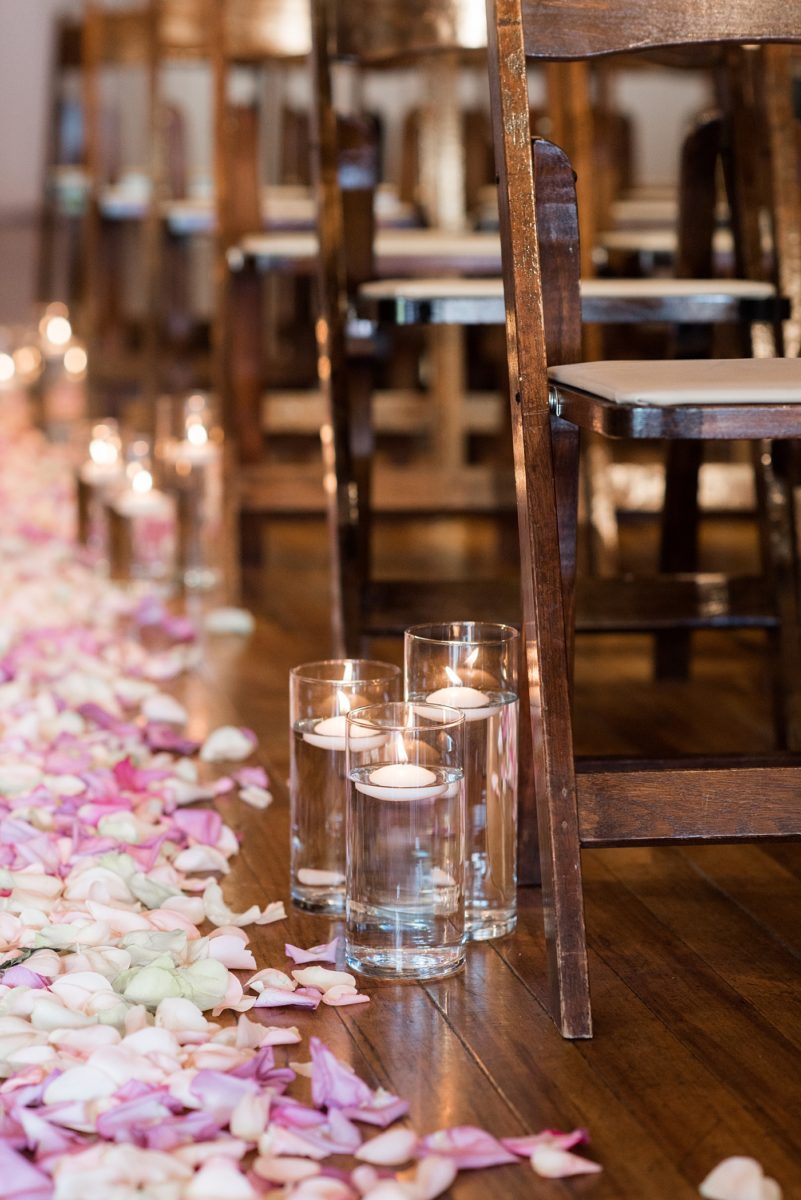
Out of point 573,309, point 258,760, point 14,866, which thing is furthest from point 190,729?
point 573,309

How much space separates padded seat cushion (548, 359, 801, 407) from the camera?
115cm

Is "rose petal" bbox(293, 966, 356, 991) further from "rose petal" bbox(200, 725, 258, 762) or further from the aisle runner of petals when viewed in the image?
"rose petal" bbox(200, 725, 258, 762)

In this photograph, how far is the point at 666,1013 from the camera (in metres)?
1.26

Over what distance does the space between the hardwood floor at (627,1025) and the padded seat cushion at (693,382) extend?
472 mm

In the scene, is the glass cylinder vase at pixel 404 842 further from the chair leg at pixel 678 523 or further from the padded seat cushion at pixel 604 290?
the chair leg at pixel 678 523

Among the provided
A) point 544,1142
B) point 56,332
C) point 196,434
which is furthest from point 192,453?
point 56,332

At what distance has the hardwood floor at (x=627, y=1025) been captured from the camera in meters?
1.06

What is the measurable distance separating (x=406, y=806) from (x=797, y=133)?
1167mm

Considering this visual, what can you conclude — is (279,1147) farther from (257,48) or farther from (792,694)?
(257,48)

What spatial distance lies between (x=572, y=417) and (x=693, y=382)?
15 cm

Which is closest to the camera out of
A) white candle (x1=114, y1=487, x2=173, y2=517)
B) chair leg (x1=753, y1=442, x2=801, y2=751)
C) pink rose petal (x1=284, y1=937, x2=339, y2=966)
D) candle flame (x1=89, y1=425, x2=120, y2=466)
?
pink rose petal (x1=284, y1=937, x2=339, y2=966)

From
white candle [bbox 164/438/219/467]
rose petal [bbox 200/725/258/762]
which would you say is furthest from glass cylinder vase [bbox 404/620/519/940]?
white candle [bbox 164/438/219/467]

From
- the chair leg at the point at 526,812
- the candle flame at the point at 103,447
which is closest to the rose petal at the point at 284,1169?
the chair leg at the point at 526,812

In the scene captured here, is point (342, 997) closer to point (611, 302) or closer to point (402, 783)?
point (402, 783)
